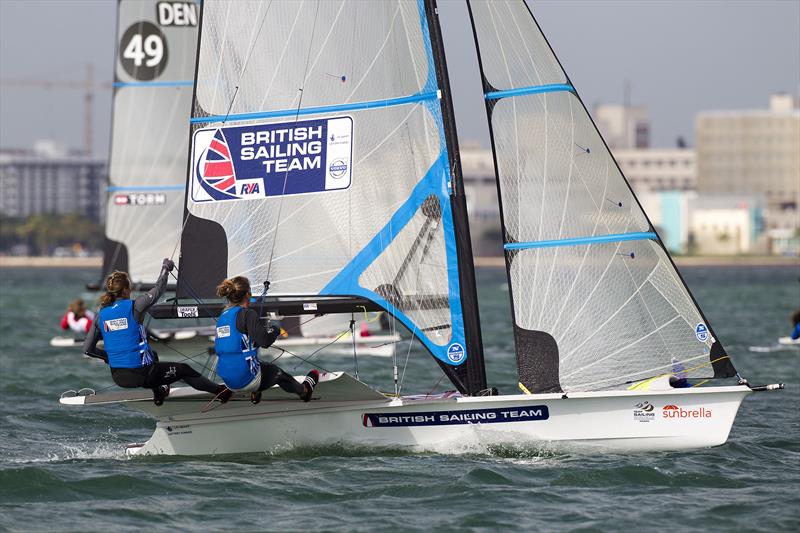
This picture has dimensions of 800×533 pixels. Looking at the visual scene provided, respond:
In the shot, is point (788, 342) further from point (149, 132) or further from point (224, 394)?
point (224, 394)

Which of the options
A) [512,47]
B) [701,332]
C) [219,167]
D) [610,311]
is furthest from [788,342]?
[219,167]

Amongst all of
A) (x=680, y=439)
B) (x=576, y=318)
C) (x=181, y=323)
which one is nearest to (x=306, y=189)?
(x=576, y=318)

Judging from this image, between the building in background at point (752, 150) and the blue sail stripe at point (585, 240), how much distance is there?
562 feet

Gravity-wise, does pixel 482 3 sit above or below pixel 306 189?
above

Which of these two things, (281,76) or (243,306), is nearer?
(243,306)

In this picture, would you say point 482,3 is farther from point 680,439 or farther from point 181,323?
point 181,323

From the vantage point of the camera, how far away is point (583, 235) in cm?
1367

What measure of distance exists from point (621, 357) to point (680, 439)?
3.20ft

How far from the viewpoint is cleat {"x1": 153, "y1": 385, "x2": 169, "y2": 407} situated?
519 inches

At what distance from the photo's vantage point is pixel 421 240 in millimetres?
13945

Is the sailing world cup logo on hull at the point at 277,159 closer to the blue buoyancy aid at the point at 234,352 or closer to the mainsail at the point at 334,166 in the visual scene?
the mainsail at the point at 334,166

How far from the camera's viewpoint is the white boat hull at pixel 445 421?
520 inches

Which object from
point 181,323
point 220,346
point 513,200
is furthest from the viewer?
point 181,323

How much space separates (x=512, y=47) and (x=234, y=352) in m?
4.07
